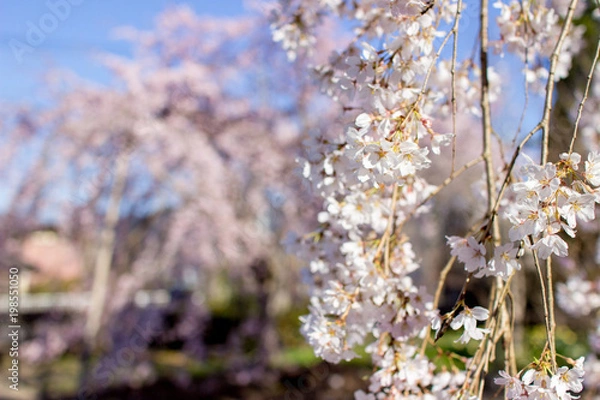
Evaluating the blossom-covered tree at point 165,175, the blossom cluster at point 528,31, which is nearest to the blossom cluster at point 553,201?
the blossom cluster at point 528,31

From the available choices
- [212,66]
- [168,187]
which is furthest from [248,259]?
[212,66]

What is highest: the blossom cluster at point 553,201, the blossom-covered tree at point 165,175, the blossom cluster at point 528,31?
the blossom-covered tree at point 165,175

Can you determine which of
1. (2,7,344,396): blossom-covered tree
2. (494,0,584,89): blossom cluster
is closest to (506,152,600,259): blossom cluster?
(494,0,584,89): blossom cluster

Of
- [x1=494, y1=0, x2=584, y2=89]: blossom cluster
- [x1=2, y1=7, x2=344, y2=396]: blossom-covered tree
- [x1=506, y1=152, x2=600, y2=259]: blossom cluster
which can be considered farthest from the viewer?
[x1=2, y1=7, x2=344, y2=396]: blossom-covered tree

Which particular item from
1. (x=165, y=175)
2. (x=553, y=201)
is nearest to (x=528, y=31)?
(x=553, y=201)

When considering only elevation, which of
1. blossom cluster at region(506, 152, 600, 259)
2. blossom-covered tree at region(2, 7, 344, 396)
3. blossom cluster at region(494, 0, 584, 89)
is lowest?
blossom cluster at region(506, 152, 600, 259)

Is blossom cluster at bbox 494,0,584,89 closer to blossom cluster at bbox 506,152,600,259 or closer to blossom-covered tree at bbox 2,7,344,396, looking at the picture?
blossom cluster at bbox 506,152,600,259

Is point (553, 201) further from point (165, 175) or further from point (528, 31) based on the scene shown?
point (165, 175)

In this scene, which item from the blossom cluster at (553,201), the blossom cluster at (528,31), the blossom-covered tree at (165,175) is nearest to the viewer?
the blossom cluster at (553,201)

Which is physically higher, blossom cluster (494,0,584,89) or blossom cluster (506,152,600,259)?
blossom cluster (494,0,584,89)

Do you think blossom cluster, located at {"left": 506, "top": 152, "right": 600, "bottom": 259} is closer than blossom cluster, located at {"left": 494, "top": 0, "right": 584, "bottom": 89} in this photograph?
Yes

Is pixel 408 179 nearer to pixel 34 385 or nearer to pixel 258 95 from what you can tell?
pixel 258 95

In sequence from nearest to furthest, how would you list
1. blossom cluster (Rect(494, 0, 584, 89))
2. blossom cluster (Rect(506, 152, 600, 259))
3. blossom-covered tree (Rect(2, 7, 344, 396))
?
1. blossom cluster (Rect(506, 152, 600, 259))
2. blossom cluster (Rect(494, 0, 584, 89))
3. blossom-covered tree (Rect(2, 7, 344, 396))

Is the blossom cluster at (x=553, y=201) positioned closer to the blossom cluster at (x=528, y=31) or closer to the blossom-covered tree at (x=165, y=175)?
the blossom cluster at (x=528, y=31)
